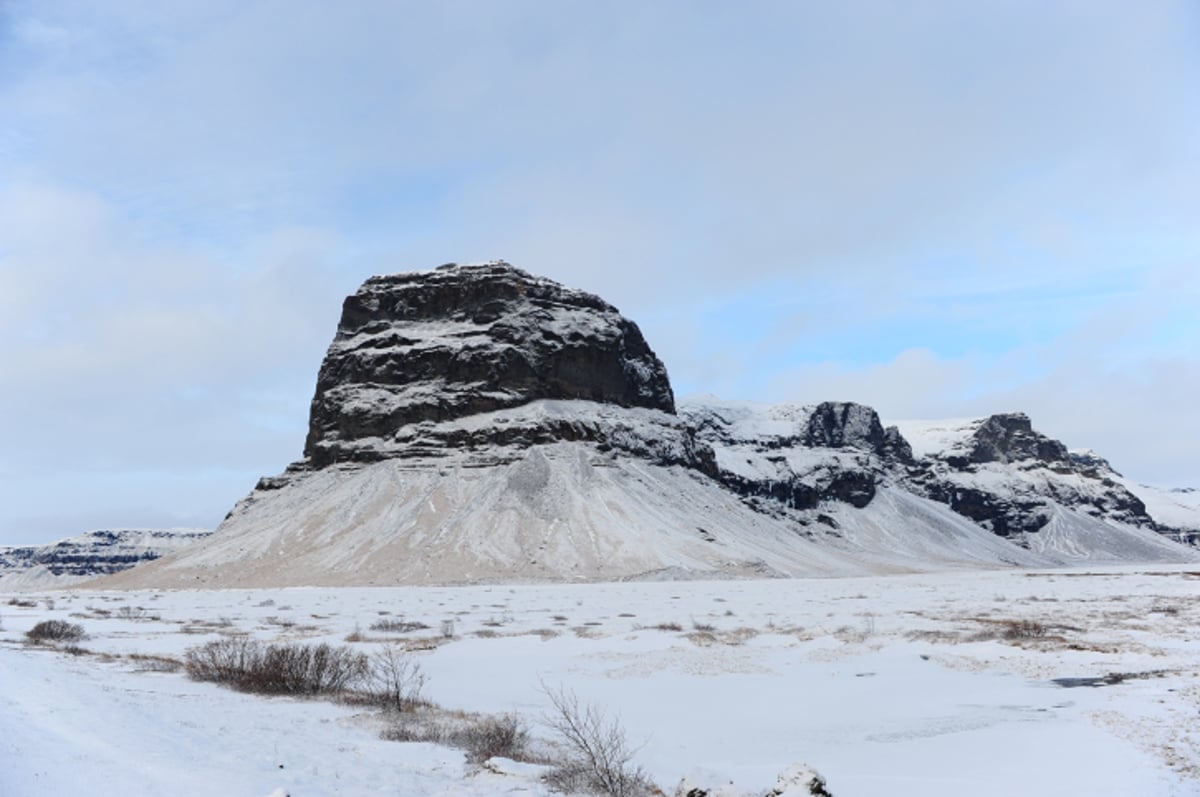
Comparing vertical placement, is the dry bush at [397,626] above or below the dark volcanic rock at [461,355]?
below

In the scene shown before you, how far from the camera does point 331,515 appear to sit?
4124 inches

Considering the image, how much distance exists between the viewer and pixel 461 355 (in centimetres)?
12825

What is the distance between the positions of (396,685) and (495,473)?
98.1 metres

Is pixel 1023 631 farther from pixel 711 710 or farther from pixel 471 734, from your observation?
pixel 471 734

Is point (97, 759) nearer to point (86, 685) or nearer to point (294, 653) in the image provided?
point (86, 685)

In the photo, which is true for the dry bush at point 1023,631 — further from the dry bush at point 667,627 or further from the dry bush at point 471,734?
the dry bush at point 471,734

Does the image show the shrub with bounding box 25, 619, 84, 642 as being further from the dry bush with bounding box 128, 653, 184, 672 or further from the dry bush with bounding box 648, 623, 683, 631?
the dry bush with bounding box 648, 623, 683, 631

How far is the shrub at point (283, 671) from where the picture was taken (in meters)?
15.3

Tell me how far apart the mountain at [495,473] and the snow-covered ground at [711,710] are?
6130 centimetres

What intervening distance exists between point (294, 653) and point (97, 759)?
28.8ft

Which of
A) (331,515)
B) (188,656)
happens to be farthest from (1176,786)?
(331,515)

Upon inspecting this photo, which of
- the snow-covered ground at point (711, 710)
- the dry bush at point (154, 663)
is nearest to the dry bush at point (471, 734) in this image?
the snow-covered ground at point (711, 710)

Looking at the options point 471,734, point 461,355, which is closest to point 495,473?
point 461,355

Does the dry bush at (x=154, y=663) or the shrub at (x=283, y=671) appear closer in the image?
the shrub at (x=283, y=671)
